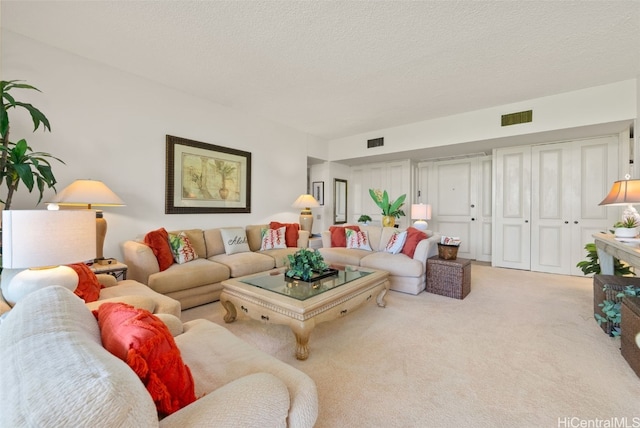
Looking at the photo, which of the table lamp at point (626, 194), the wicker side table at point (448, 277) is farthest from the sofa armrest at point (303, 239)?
the table lamp at point (626, 194)

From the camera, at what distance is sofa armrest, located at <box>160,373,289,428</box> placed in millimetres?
673

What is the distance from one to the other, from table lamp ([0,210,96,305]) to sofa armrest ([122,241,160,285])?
1156 millimetres

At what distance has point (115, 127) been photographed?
3.04 metres

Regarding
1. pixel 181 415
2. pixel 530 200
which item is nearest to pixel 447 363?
pixel 181 415

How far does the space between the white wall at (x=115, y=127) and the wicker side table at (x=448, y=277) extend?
2.89m

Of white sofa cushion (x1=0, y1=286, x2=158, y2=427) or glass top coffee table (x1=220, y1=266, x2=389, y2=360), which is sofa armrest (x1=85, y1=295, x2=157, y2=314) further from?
white sofa cushion (x1=0, y1=286, x2=158, y2=427)

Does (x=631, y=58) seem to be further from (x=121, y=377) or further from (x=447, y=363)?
(x=121, y=377)

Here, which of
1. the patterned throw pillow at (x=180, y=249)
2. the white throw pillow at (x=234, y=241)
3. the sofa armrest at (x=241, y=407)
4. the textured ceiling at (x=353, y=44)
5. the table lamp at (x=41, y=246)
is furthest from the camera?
the white throw pillow at (x=234, y=241)

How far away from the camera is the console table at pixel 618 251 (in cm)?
187

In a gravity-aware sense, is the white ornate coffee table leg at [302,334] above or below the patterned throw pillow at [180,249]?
below

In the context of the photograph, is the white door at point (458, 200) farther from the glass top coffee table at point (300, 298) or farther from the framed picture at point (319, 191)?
the glass top coffee table at point (300, 298)

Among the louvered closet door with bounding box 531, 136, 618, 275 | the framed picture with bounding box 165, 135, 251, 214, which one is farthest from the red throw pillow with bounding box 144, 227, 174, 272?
the louvered closet door with bounding box 531, 136, 618, 275

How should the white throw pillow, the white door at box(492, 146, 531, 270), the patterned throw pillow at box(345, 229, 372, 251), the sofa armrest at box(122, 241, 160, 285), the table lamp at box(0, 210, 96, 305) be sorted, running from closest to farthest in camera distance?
the table lamp at box(0, 210, 96, 305) → the sofa armrest at box(122, 241, 160, 285) → the white throw pillow → the patterned throw pillow at box(345, 229, 372, 251) → the white door at box(492, 146, 531, 270)

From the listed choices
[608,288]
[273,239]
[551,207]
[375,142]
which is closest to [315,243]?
[273,239]
